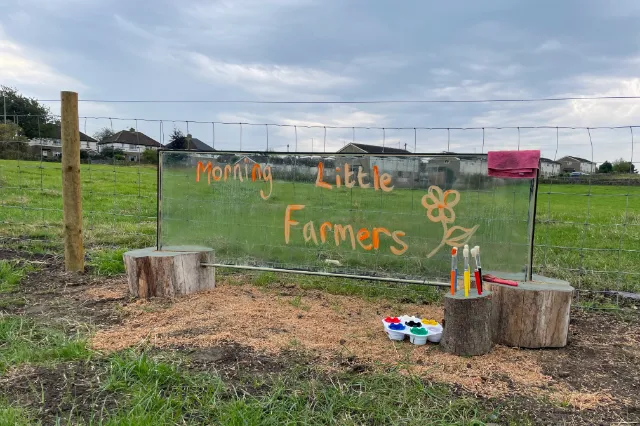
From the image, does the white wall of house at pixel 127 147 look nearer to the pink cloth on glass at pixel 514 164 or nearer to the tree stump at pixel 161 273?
the tree stump at pixel 161 273

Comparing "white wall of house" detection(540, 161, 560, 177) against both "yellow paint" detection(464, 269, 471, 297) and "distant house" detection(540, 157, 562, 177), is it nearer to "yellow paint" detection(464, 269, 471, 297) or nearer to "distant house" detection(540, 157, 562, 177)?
"distant house" detection(540, 157, 562, 177)

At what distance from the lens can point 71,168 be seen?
5152 millimetres

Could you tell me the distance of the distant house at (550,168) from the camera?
472 cm

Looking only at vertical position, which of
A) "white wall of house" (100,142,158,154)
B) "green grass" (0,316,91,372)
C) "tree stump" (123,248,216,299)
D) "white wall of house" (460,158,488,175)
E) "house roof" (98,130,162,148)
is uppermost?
"house roof" (98,130,162,148)

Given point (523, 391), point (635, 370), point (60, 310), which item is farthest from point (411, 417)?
point (60, 310)

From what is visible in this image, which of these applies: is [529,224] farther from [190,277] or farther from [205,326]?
[190,277]

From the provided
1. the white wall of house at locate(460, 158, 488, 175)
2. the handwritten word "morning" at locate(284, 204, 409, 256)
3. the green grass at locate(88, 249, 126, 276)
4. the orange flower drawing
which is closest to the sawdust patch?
the handwritten word "morning" at locate(284, 204, 409, 256)

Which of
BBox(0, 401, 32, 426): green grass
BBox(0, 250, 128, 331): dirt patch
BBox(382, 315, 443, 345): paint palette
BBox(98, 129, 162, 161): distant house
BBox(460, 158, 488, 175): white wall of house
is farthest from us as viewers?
BBox(98, 129, 162, 161): distant house

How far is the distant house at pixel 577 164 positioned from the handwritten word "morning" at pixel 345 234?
6.87 feet

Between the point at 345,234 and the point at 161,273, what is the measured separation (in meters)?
1.81

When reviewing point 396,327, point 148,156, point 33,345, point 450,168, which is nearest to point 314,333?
point 396,327

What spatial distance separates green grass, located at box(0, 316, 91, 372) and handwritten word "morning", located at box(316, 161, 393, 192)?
2.31 meters

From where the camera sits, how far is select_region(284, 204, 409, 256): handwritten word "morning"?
411 cm

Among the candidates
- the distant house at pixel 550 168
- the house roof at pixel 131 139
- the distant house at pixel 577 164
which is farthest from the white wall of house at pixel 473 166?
the house roof at pixel 131 139
